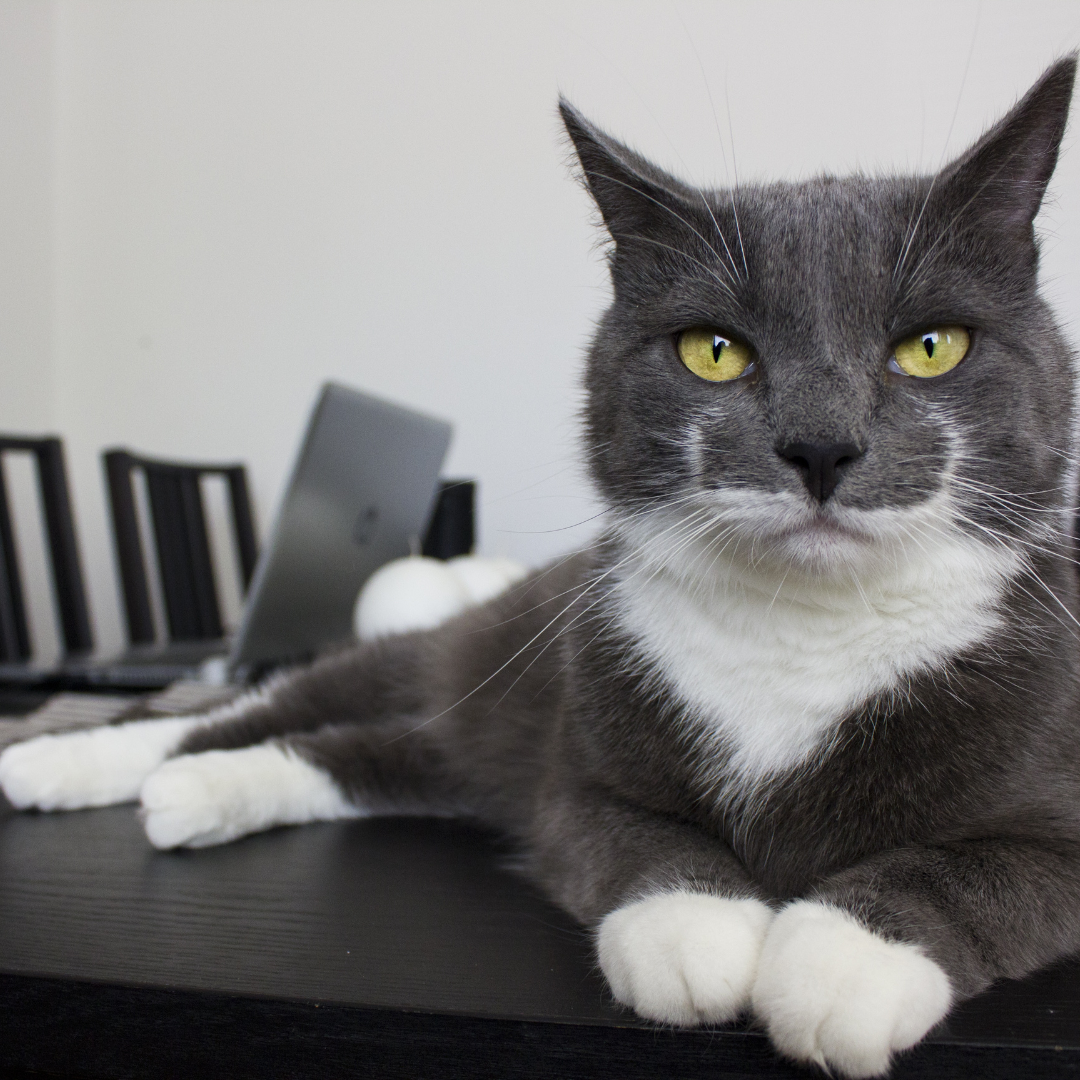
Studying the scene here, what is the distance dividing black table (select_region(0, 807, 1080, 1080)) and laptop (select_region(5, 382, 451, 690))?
823 millimetres

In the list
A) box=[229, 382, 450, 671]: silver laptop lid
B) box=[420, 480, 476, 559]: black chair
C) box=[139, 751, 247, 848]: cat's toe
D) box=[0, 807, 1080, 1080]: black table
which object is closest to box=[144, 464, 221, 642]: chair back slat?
box=[420, 480, 476, 559]: black chair

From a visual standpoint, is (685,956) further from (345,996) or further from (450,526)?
(450,526)

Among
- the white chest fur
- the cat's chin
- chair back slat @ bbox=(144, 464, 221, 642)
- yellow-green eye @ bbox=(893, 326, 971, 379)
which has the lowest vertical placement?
chair back slat @ bbox=(144, 464, 221, 642)

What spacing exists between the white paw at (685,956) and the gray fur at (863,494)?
5 centimetres

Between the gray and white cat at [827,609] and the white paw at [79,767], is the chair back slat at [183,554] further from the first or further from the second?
the gray and white cat at [827,609]

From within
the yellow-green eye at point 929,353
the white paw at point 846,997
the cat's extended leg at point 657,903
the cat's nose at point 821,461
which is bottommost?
the cat's extended leg at point 657,903

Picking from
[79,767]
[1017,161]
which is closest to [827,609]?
→ [1017,161]

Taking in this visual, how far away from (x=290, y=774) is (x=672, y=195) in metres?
0.70

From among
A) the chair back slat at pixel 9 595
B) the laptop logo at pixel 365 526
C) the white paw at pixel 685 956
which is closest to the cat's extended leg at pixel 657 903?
the white paw at pixel 685 956

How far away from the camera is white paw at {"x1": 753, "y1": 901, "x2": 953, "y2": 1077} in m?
0.46

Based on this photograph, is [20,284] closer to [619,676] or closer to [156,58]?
[156,58]

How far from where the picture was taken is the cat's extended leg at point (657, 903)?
0.51m

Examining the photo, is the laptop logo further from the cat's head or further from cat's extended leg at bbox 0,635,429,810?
the cat's head

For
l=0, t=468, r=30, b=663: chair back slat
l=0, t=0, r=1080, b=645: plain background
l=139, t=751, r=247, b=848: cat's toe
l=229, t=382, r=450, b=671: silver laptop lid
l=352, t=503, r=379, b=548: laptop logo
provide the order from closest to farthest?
l=139, t=751, r=247, b=848: cat's toe → l=229, t=382, r=450, b=671: silver laptop lid → l=352, t=503, r=379, b=548: laptop logo → l=0, t=468, r=30, b=663: chair back slat → l=0, t=0, r=1080, b=645: plain background
